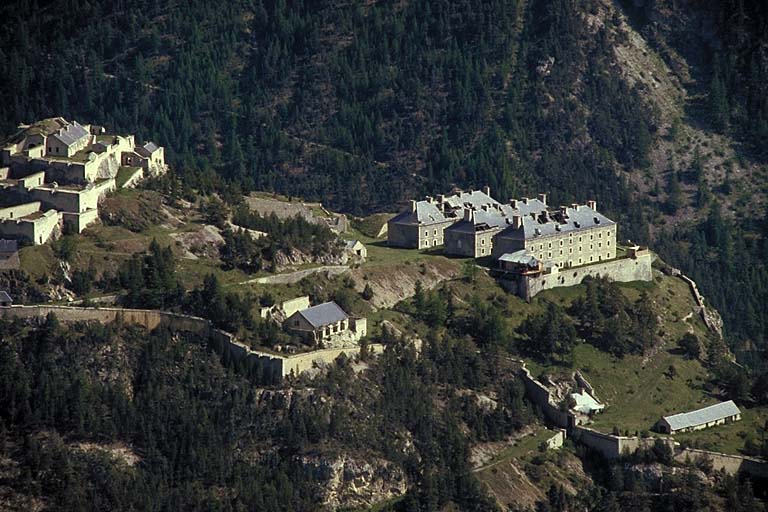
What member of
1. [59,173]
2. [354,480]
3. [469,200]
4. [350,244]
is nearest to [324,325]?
[354,480]

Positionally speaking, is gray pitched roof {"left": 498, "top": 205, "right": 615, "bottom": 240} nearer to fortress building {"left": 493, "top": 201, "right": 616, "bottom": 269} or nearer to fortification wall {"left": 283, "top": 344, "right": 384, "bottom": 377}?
fortress building {"left": 493, "top": 201, "right": 616, "bottom": 269}

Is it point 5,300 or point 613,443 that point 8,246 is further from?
point 613,443

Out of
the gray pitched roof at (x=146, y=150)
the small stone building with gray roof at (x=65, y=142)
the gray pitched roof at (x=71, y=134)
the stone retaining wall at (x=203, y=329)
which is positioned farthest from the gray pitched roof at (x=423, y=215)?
the stone retaining wall at (x=203, y=329)

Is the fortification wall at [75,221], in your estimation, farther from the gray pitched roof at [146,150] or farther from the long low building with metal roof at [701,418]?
the long low building with metal roof at [701,418]

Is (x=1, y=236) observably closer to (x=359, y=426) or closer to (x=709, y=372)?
(x=359, y=426)

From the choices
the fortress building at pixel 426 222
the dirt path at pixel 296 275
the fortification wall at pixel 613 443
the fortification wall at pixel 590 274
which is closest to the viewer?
the fortification wall at pixel 613 443

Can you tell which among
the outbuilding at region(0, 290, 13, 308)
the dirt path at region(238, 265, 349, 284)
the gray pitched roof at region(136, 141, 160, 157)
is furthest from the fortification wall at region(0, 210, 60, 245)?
the gray pitched roof at region(136, 141, 160, 157)

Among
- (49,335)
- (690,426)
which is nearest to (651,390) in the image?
(690,426)
